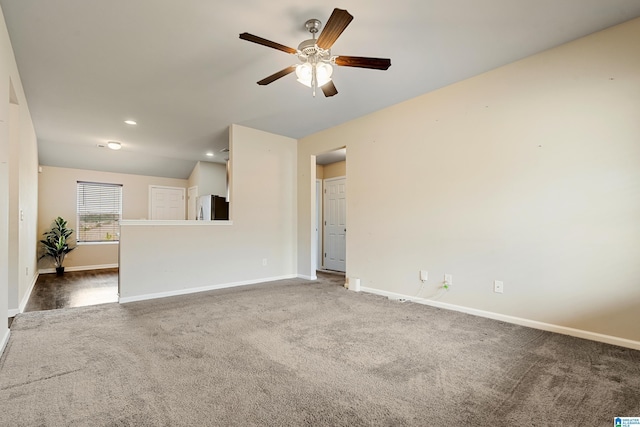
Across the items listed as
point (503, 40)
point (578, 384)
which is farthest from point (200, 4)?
point (578, 384)

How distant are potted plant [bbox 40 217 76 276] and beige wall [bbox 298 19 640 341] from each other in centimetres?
647

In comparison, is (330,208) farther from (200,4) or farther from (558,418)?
(558,418)

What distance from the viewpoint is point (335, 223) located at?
6406 mm

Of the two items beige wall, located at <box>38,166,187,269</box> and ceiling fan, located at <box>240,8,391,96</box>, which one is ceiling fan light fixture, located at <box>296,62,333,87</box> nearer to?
ceiling fan, located at <box>240,8,391,96</box>

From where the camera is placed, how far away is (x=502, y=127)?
302 cm

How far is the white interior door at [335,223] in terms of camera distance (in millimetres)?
6219

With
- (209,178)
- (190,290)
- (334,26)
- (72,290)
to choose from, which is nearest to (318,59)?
(334,26)

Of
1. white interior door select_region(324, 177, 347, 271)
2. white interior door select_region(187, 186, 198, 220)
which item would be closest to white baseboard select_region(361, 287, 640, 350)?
white interior door select_region(324, 177, 347, 271)

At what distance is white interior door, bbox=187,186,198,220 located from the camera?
284 inches

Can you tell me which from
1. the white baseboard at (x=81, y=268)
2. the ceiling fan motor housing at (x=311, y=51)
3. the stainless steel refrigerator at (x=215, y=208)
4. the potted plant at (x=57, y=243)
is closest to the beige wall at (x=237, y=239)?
the stainless steel refrigerator at (x=215, y=208)

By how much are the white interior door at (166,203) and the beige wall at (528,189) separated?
586 cm

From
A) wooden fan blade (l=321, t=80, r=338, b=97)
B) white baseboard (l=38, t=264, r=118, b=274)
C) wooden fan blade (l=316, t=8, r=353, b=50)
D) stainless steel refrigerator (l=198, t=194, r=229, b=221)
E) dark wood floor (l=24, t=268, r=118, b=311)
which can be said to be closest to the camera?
wooden fan blade (l=316, t=8, r=353, b=50)

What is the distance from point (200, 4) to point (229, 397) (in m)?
2.62

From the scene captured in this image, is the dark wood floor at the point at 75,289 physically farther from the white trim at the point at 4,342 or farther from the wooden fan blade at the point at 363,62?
the wooden fan blade at the point at 363,62
